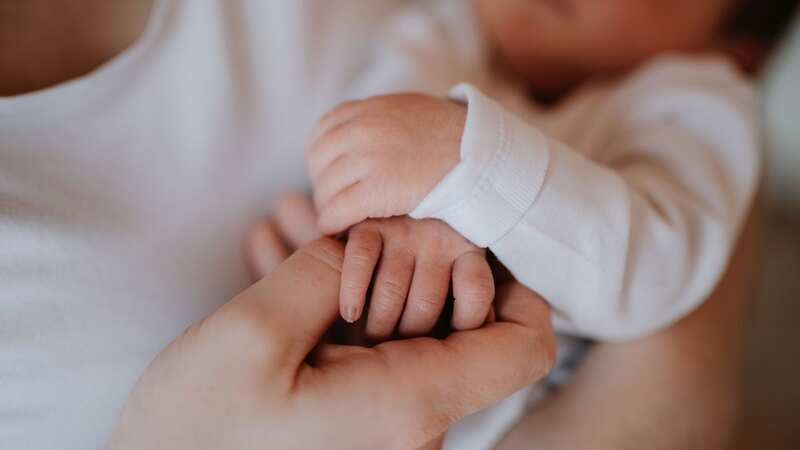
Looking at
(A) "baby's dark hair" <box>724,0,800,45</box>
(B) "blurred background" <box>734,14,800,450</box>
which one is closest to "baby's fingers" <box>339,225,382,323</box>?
(B) "blurred background" <box>734,14,800,450</box>

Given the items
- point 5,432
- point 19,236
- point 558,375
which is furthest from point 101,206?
point 558,375

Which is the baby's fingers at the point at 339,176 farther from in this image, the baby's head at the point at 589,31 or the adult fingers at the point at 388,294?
the baby's head at the point at 589,31

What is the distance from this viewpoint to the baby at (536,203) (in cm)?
45

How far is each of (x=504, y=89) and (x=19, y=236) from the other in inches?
24.6

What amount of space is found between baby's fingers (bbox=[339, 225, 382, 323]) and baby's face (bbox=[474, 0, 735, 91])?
0.49 m

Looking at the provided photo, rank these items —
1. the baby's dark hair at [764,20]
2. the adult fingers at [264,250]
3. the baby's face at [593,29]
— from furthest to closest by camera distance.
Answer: the baby's dark hair at [764,20] < the baby's face at [593,29] < the adult fingers at [264,250]

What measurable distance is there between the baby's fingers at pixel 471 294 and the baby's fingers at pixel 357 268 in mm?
66

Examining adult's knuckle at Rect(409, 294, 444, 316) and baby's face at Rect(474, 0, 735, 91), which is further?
baby's face at Rect(474, 0, 735, 91)

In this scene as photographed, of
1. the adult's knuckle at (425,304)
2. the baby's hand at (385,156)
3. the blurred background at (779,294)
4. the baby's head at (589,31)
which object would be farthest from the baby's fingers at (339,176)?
the blurred background at (779,294)

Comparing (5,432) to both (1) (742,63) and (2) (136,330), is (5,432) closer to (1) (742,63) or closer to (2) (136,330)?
(2) (136,330)

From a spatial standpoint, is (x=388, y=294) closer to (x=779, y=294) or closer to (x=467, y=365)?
(x=467, y=365)

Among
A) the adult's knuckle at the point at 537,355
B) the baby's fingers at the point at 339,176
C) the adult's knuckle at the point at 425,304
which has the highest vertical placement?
the baby's fingers at the point at 339,176

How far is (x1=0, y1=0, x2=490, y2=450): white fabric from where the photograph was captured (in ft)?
1.43

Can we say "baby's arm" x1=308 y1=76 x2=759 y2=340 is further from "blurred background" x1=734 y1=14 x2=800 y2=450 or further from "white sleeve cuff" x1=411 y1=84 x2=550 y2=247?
"blurred background" x1=734 y1=14 x2=800 y2=450
